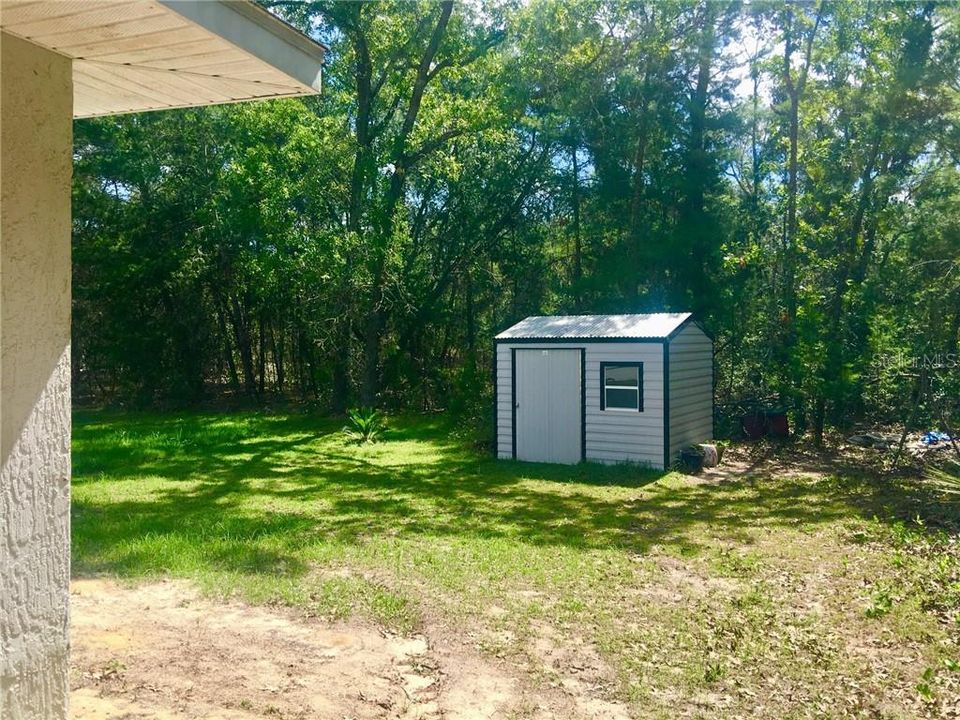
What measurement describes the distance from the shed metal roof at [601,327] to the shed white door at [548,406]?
328mm

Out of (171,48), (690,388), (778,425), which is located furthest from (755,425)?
(171,48)

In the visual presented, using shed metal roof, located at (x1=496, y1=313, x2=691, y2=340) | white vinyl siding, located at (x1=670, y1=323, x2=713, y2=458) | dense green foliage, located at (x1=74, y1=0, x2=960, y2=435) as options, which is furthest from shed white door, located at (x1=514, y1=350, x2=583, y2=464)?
dense green foliage, located at (x1=74, y1=0, x2=960, y2=435)

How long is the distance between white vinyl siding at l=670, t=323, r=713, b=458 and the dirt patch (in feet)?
25.8

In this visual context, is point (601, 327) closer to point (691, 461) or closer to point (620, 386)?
point (620, 386)

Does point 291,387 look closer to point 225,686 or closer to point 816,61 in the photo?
point 816,61

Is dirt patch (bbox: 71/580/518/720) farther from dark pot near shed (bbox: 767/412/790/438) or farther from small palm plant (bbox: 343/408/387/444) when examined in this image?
dark pot near shed (bbox: 767/412/790/438)

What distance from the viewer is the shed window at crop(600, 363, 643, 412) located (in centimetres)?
1144

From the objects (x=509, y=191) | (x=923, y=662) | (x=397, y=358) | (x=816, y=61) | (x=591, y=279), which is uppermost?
(x=816, y=61)

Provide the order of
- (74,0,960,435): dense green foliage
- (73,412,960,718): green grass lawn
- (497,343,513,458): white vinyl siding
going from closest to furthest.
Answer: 1. (73,412,960,718): green grass lawn
2. (497,343,513,458): white vinyl siding
3. (74,0,960,435): dense green foliage

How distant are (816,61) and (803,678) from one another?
1611 centimetres

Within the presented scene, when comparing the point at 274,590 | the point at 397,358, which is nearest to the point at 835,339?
the point at 397,358

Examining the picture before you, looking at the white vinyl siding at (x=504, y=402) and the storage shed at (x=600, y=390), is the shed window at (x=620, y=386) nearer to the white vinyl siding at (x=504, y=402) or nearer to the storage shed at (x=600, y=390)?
the storage shed at (x=600, y=390)

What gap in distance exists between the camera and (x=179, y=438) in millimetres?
14039

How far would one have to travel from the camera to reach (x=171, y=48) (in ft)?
7.34
